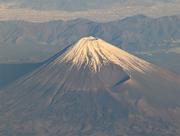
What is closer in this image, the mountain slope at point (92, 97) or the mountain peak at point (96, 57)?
the mountain slope at point (92, 97)

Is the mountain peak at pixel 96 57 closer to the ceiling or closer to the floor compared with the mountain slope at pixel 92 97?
closer to the ceiling

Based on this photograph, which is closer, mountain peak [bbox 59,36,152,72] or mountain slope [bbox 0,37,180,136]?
mountain slope [bbox 0,37,180,136]

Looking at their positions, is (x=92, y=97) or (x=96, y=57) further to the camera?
(x=96, y=57)

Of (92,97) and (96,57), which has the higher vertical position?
(96,57)

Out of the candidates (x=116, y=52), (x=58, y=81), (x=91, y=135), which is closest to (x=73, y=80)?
(x=58, y=81)

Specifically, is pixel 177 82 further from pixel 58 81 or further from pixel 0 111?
pixel 0 111

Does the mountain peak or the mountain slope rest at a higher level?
the mountain peak
